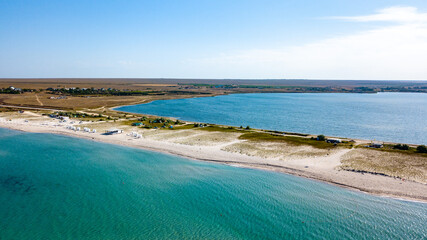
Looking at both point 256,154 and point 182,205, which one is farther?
point 256,154

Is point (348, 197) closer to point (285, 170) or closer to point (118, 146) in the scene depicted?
point (285, 170)

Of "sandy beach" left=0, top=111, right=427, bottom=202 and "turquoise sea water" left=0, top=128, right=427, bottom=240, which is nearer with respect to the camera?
"turquoise sea water" left=0, top=128, right=427, bottom=240

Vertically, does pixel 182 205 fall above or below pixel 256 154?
below

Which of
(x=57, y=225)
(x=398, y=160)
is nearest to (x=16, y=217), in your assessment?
(x=57, y=225)

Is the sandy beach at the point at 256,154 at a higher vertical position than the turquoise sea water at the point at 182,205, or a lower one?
higher

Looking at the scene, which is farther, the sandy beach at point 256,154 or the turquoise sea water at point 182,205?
the sandy beach at point 256,154
